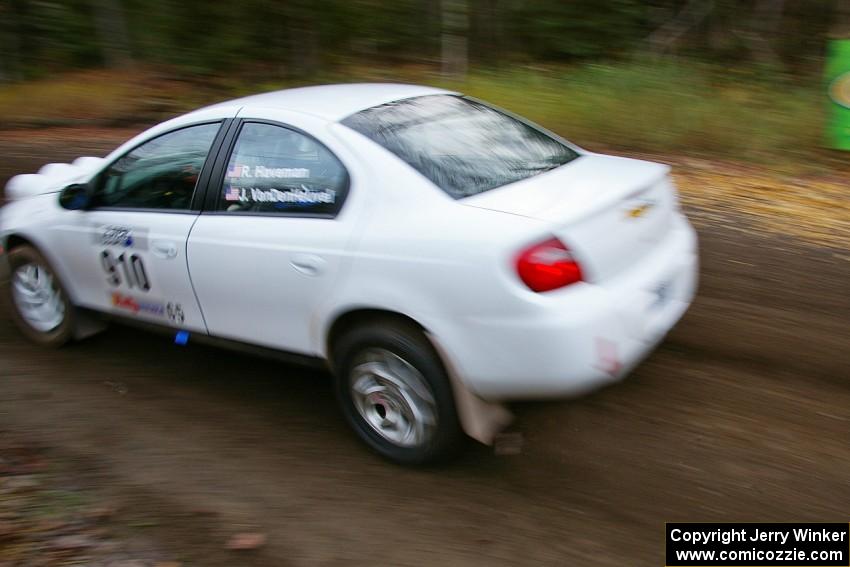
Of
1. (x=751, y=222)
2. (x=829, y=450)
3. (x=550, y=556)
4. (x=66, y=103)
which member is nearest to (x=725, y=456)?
(x=829, y=450)

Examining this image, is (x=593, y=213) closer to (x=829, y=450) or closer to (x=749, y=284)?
(x=829, y=450)

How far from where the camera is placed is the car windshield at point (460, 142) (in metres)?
3.73

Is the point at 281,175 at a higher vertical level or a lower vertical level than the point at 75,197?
higher

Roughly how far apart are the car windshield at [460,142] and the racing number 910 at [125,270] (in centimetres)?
153

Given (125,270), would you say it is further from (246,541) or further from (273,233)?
(246,541)

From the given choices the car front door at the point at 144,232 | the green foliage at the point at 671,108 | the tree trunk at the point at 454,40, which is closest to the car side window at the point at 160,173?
the car front door at the point at 144,232

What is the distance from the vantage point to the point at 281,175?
13.2 feet

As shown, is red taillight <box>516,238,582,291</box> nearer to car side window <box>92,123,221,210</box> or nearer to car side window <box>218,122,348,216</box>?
car side window <box>218,122,348,216</box>

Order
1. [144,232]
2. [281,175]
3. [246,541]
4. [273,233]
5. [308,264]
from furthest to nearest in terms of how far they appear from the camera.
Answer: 1. [144,232]
2. [281,175]
3. [273,233]
4. [308,264]
5. [246,541]

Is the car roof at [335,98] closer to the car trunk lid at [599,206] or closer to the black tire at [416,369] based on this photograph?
the car trunk lid at [599,206]

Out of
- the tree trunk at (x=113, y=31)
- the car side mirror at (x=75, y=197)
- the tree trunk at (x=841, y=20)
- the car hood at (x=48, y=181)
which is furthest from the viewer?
the tree trunk at (x=113, y=31)

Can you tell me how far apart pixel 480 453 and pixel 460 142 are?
1.54 meters

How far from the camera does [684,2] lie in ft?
46.3

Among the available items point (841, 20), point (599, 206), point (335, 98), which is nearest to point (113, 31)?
point (841, 20)
